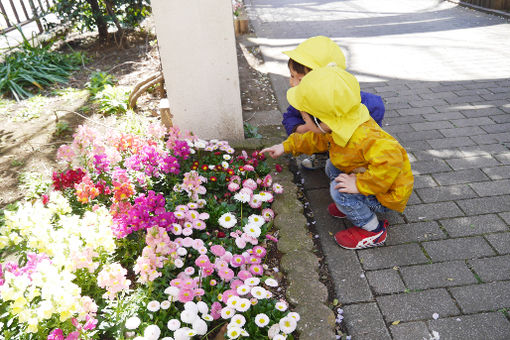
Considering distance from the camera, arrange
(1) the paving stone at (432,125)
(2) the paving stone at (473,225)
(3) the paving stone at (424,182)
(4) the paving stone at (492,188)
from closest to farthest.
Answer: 1. (2) the paving stone at (473,225)
2. (4) the paving stone at (492,188)
3. (3) the paving stone at (424,182)
4. (1) the paving stone at (432,125)

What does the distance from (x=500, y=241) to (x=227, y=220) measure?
1.74 metres

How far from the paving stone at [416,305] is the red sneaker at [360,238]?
15.4 inches

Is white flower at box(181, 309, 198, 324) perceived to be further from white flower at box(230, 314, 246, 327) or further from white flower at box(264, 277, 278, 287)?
white flower at box(264, 277, 278, 287)

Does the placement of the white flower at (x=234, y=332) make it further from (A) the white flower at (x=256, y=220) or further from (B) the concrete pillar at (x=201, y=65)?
(B) the concrete pillar at (x=201, y=65)

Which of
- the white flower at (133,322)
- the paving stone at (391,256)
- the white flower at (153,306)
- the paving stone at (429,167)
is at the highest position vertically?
the white flower at (133,322)

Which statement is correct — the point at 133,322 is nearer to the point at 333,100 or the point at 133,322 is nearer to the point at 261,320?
the point at 261,320

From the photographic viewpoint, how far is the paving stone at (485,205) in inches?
104

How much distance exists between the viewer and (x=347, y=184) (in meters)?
2.27

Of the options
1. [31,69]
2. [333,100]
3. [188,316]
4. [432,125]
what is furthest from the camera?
[31,69]

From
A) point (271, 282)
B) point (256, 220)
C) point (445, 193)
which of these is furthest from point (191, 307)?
point (445, 193)

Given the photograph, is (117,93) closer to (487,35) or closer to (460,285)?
(460,285)

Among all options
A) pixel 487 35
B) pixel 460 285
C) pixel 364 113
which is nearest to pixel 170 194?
pixel 364 113

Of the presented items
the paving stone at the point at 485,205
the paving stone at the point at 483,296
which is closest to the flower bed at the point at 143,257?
the paving stone at the point at 483,296

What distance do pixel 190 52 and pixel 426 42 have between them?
213 inches
